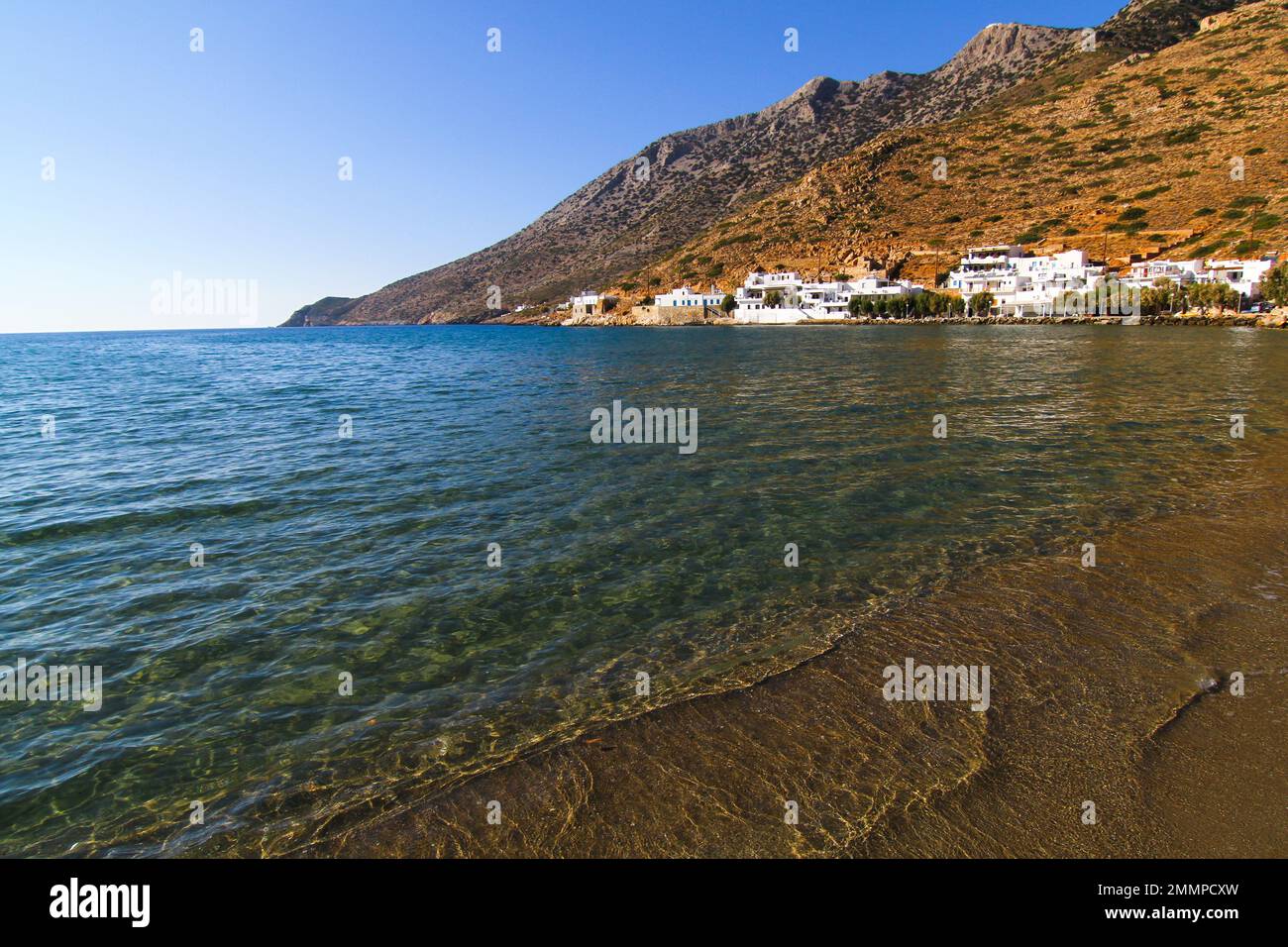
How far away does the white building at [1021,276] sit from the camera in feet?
306

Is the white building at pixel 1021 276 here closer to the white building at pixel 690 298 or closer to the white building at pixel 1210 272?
the white building at pixel 1210 272

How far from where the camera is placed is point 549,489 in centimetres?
1598

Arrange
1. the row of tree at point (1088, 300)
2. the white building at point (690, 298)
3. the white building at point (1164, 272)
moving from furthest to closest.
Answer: the white building at point (690, 298) → the white building at point (1164, 272) → the row of tree at point (1088, 300)

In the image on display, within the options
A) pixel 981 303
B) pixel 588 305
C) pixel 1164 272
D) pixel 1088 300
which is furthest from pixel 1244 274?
pixel 588 305

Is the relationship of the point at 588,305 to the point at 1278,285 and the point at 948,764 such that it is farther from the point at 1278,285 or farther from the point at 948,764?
the point at 948,764

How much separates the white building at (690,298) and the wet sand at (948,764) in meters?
138

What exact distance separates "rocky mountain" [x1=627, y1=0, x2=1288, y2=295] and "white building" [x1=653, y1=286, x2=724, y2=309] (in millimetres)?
7487

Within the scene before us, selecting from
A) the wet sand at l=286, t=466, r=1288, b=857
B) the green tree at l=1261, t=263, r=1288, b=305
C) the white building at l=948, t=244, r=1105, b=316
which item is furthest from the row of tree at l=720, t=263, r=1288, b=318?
the wet sand at l=286, t=466, r=1288, b=857

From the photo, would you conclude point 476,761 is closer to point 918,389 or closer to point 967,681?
point 967,681

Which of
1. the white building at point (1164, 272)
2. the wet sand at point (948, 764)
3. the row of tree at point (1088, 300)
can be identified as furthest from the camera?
the white building at point (1164, 272)

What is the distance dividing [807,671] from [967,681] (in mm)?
1784

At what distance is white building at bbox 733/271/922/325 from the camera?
118 meters

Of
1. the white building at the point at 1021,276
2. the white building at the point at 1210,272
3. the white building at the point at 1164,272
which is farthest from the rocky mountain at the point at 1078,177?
the white building at the point at 1021,276
